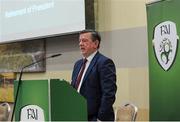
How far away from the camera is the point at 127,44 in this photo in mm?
4180

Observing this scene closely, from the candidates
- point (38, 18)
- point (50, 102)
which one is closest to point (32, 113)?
point (50, 102)

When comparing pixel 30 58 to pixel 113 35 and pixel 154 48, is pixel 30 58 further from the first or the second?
pixel 154 48

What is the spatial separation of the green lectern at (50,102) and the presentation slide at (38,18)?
232 cm

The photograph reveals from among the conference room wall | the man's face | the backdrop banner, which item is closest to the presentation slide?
the conference room wall

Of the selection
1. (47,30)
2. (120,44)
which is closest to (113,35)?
(120,44)

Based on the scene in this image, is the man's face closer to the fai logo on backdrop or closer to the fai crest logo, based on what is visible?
the fai crest logo

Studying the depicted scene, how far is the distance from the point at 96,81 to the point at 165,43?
607 mm

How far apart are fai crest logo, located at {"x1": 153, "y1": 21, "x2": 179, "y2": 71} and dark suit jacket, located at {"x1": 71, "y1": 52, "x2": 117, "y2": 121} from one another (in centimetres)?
40

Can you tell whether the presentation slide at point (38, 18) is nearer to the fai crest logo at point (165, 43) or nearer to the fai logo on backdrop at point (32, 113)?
the fai crest logo at point (165, 43)

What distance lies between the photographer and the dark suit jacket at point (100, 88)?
9.86ft

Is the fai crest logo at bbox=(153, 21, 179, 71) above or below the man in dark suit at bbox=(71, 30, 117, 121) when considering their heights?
above

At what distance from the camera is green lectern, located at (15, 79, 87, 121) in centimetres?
207

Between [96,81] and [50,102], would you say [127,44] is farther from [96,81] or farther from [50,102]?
[50,102]

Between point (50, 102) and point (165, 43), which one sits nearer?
point (50, 102)
